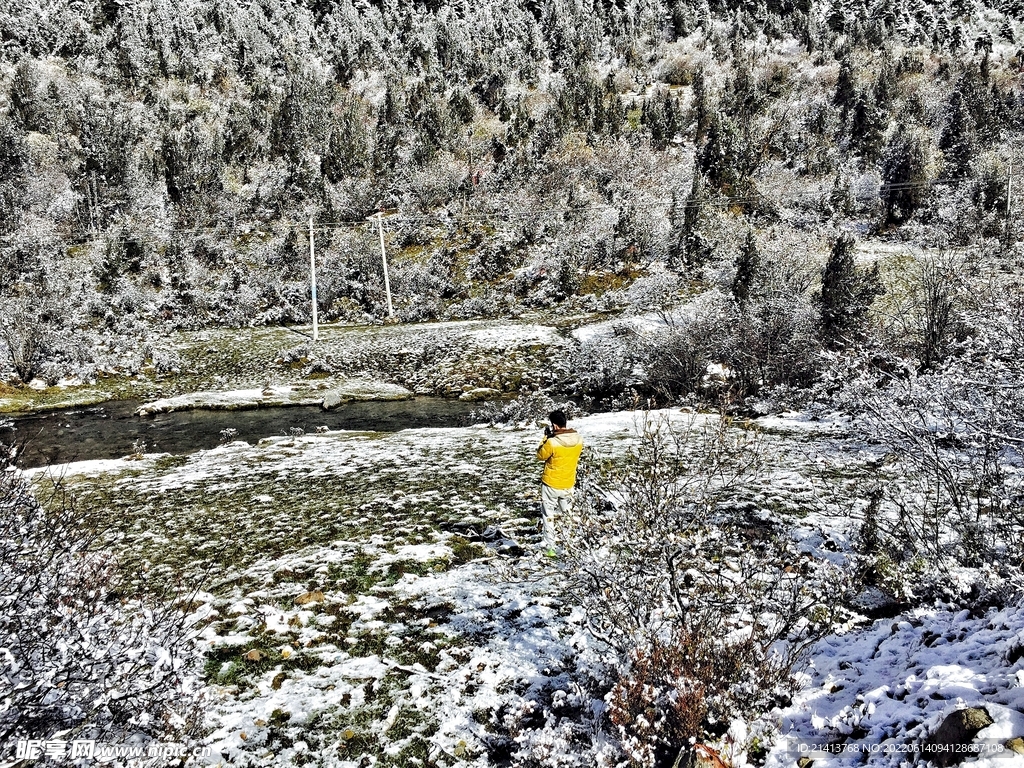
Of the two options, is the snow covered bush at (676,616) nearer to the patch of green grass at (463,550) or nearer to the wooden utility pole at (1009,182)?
the patch of green grass at (463,550)

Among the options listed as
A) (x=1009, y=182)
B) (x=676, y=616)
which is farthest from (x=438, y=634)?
(x=1009, y=182)

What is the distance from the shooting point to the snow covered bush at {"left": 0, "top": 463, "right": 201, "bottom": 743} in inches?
126

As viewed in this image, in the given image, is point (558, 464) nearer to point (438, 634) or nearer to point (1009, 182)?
point (438, 634)

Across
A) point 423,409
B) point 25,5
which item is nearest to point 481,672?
point 423,409

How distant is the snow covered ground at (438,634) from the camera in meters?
3.63

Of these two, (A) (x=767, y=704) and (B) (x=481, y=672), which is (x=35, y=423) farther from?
(A) (x=767, y=704)

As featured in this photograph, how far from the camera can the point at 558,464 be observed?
6.16m

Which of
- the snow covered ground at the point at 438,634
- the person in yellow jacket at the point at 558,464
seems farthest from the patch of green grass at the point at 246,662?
the person in yellow jacket at the point at 558,464

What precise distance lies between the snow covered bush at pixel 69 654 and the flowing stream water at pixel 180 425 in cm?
1017

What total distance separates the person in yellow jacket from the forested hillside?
1044cm

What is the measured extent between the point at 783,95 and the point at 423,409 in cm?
4433

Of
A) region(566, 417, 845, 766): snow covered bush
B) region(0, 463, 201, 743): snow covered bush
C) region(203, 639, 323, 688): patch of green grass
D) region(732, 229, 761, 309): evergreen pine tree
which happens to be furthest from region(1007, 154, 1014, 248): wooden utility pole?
region(0, 463, 201, 743): snow covered bush

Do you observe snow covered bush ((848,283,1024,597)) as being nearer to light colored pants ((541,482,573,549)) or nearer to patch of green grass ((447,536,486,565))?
light colored pants ((541,482,573,549))

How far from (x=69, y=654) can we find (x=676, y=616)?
3.99 metres
